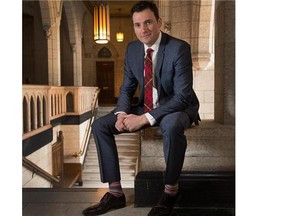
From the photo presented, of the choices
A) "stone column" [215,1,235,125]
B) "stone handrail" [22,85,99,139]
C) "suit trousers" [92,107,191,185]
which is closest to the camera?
"suit trousers" [92,107,191,185]

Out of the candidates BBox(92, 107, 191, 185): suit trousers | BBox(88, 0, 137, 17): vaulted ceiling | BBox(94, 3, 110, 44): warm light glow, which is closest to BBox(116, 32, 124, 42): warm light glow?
BBox(88, 0, 137, 17): vaulted ceiling

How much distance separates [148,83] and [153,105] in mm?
117

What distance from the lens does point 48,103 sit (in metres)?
6.25

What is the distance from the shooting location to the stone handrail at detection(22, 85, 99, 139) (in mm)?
5031

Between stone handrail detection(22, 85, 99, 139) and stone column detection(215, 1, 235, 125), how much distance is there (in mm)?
3194

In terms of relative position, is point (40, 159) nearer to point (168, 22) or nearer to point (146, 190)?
point (168, 22)

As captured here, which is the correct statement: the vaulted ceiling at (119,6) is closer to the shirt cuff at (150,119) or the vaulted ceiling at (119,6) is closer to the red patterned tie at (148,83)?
the red patterned tie at (148,83)

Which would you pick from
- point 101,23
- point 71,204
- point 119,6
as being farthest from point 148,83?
point 119,6

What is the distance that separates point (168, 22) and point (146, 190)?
3.86 metres

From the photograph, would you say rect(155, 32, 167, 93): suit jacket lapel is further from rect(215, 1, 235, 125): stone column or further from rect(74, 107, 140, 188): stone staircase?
rect(74, 107, 140, 188): stone staircase

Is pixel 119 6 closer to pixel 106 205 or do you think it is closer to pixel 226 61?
pixel 226 61

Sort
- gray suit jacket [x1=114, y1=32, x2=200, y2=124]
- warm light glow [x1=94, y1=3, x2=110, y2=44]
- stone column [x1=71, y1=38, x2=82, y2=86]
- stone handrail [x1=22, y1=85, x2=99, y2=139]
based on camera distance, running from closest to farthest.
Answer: gray suit jacket [x1=114, y1=32, x2=200, y2=124]
stone handrail [x1=22, y1=85, x2=99, y2=139]
warm light glow [x1=94, y1=3, x2=110, y2=44]
stone column [x1=71, y1=38, x2=82, y2=86]

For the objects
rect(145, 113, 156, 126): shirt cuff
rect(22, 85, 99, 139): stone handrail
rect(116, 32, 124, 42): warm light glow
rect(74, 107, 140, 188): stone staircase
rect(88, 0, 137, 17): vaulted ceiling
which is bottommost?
rect(74, 107, 140, 188): stone staircase
